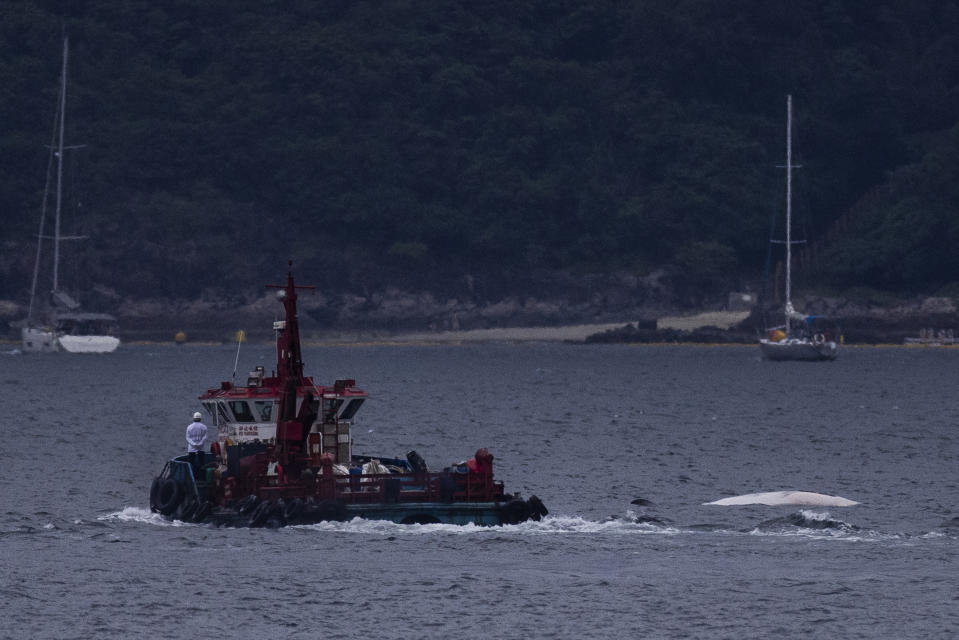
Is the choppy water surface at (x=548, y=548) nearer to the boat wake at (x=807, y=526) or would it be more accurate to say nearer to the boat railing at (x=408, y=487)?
the boat wake at (x=807, y=526)

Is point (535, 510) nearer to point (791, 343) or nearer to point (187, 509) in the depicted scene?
point (187, 509)

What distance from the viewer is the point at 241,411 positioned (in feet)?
168

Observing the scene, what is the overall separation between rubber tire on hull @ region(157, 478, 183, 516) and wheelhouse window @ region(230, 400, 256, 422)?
9.29ft

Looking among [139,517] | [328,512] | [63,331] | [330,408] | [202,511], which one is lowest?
[139,517]

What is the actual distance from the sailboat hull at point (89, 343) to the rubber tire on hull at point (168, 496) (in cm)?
14484

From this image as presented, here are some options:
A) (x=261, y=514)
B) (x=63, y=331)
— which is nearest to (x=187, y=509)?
(x=261, y=514)

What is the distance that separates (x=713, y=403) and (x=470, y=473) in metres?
72.3

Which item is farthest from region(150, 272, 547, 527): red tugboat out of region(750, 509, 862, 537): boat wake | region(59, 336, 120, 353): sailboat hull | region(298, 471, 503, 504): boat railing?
region(59, 336, 120, 353): sailboat hull

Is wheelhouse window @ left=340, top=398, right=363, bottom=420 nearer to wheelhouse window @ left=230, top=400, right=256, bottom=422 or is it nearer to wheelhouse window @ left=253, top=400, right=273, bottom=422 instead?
wheelhouse window @ left=253, top=400, right=273, bottom=422

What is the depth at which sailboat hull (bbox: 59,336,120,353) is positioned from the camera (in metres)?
194

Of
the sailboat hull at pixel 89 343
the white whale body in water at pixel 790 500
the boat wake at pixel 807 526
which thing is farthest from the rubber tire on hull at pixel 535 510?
the sailboat hull at pixel 89 343

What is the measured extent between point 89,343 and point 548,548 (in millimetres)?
152674

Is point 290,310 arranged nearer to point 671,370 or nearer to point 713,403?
point 713,403

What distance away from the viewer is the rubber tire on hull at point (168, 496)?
170 ft
